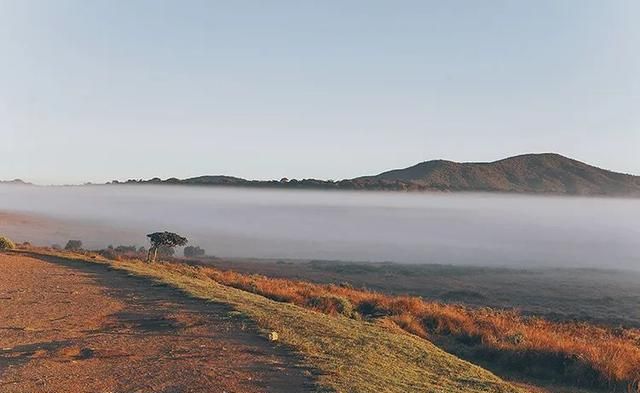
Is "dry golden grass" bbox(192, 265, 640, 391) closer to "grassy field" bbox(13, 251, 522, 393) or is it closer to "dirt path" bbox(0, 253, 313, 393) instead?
"grassy field" bbox(13, 251, 522, 393)

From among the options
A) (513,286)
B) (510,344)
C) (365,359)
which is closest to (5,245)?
(510,344)

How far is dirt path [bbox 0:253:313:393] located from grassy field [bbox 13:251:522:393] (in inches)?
20.3

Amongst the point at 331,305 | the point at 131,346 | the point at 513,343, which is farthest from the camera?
the point at 331,305

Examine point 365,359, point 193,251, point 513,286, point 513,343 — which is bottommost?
point 193,251

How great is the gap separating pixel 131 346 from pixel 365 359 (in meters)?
4.71

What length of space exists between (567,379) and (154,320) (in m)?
10.5

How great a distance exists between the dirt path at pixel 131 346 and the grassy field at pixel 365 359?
0.52 metres

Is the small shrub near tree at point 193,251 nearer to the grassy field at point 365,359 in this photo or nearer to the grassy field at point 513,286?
the grassy field at point 513,286

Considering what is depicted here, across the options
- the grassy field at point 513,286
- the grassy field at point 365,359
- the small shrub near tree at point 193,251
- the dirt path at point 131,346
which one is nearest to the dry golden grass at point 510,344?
the grassy field at point 365,359

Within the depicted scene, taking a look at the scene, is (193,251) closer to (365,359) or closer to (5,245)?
(5,245)

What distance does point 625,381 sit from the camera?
→ 13.7m

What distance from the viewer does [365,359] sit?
440 inches

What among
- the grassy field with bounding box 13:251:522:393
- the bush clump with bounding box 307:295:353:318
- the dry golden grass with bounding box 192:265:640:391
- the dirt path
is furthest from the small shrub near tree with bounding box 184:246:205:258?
the grassy field with bounding box 13:251:522:393

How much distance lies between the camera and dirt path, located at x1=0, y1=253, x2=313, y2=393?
29.8ft
